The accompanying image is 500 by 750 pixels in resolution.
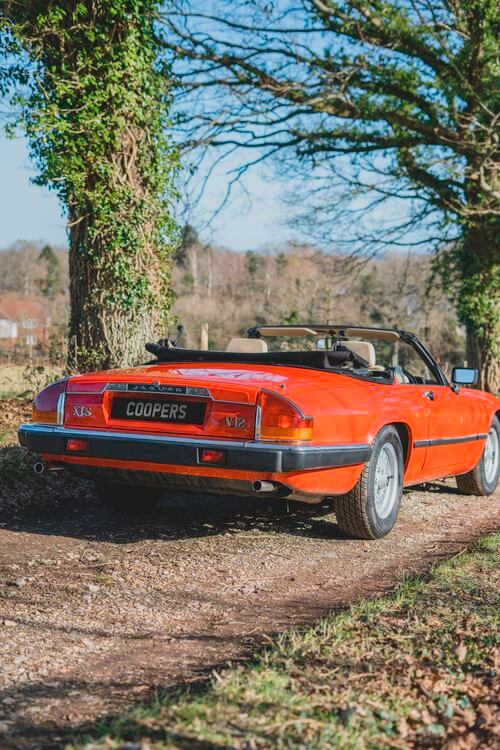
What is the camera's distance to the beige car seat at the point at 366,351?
5.85 m

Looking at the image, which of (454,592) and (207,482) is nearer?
(454,592)

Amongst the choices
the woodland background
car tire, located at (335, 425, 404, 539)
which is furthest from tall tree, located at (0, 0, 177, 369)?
car tire, located at (335, 425, 404, 539)

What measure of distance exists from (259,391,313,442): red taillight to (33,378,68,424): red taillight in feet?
4.62

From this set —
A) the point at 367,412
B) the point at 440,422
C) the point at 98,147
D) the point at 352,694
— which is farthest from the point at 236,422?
the point at 98,147

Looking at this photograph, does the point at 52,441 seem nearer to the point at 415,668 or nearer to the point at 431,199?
the point at 415,668

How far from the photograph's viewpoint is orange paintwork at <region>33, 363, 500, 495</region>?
452 cm

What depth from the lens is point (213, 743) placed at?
7.18 feet

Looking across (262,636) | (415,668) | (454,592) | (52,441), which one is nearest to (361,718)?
(415,668)

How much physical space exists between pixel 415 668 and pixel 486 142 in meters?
11.9

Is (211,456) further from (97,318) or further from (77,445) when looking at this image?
(97,318)

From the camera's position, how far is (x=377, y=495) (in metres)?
5.35

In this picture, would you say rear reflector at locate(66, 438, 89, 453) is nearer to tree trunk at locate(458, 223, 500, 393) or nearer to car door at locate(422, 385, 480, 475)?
car door at locate(422, 385, 480, 475)

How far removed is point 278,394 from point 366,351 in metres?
1.68

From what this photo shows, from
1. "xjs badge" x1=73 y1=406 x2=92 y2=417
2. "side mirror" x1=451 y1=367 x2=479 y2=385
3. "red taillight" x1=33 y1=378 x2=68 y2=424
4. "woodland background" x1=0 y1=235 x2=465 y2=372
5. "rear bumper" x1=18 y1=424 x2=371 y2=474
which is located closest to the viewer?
"rear bumper" x1=18 y1=424 x2=371 y2=474
